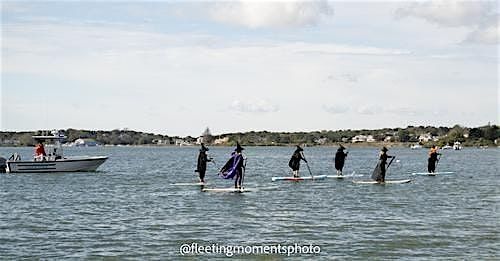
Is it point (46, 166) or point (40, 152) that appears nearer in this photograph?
point (46, 166)

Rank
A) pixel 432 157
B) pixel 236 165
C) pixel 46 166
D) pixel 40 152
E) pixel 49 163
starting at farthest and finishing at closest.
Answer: pixel 40 152
pixel 46 166
pixel 49 163
pixel 432 157
pixel 236 165

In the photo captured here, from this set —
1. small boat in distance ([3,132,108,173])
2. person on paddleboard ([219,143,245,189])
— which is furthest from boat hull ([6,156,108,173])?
person on paddleboard ([219,143,245,189])

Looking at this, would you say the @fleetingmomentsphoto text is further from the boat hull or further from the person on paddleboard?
the boat hull

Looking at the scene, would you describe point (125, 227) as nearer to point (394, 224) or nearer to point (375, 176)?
point (394, 224)

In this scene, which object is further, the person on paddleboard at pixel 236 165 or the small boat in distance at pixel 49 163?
the small boat in distance at pixel 49 163

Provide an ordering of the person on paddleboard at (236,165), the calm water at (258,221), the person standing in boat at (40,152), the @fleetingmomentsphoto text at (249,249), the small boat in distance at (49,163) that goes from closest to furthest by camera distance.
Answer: the @fleetingmomentsphoto text at (249,249), the calm water at (258,221), the person on paddleboard at (236,165), the small boat in distance at (49,163), the person standing in boat at (40,152)

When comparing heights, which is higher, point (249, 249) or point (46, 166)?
point (46, 166)

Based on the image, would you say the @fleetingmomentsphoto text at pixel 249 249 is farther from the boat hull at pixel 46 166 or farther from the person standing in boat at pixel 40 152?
the person standing in boat at pixel 40 152

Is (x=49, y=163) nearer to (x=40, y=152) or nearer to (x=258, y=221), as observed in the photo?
(x=40, y=152)

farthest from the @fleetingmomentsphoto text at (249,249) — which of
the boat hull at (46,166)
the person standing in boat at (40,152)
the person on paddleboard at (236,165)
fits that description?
the person standing in boat at (40,152)

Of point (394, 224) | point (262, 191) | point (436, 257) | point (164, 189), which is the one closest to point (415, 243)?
point (436, 257)

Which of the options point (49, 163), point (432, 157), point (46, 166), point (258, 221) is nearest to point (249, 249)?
point (258, 221)

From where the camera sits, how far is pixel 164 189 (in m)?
38.3

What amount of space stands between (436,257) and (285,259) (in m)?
3.42
